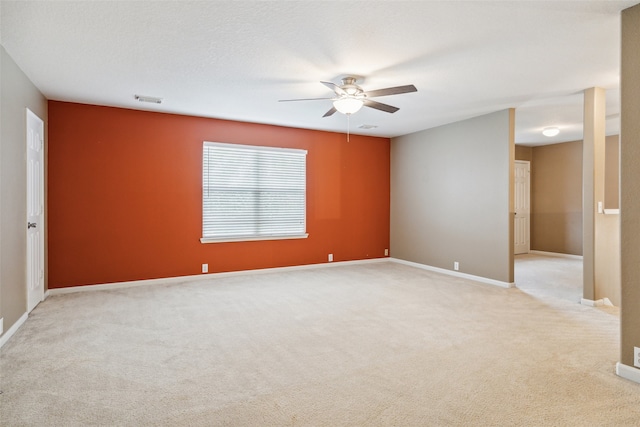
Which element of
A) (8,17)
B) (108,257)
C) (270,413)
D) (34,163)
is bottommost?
(270,413)

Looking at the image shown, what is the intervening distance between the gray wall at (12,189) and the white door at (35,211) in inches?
7.7

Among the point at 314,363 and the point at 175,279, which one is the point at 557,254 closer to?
the point at 314,363

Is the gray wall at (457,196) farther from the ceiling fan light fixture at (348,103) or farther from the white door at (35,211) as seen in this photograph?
the white door at (35,211)

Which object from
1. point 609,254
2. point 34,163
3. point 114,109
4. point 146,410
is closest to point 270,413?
point 146,410

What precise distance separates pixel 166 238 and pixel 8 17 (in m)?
3.34

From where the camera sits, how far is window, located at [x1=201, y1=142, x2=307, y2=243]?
5820 millimetres

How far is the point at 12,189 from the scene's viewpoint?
135 inches

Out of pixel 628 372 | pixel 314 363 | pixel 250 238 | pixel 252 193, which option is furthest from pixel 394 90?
pixel 250 238

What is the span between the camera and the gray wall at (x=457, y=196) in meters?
5.34

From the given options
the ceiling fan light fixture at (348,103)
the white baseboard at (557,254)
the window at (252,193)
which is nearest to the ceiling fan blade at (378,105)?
the ceiling fan light fixture at (348,103)

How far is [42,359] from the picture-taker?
2.78 meters

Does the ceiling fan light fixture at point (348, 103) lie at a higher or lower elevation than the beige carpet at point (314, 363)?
higher

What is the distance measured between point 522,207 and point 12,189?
9.41 meters

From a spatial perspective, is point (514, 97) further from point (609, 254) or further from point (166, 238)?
point (166, 238)
